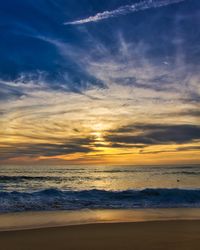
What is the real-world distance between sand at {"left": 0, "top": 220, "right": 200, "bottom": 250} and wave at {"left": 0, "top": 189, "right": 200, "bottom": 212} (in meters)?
5.64

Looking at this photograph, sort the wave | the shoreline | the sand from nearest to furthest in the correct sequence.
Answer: the sand, the shoreline, the wave

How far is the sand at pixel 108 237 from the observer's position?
289 inches

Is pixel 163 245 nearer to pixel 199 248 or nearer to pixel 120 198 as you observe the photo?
pixel 199 248

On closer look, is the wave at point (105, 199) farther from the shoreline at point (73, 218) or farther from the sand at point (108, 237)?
the sand at point (108, 237)

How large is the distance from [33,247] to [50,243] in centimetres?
58

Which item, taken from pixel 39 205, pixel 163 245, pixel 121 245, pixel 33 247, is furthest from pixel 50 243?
pixel 39 205

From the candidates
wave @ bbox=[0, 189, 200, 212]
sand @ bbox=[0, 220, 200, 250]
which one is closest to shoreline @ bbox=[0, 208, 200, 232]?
sand @ bbox=[0, 220, 200, 250]

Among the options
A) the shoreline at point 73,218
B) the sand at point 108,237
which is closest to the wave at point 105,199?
the shoreline at point 73,218

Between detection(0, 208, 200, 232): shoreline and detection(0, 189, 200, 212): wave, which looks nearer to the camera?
detection(0, 208, 200, 232): shoreline

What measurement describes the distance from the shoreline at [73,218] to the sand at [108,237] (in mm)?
754

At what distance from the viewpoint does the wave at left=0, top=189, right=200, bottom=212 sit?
16.0 metres

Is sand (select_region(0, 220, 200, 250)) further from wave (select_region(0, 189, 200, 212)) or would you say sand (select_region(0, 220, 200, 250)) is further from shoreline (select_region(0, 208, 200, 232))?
wave (select_region(0, 189, 200, 212))

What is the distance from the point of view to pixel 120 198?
19672 mm

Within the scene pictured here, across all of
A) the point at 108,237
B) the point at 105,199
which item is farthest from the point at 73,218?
the point at 105,199
